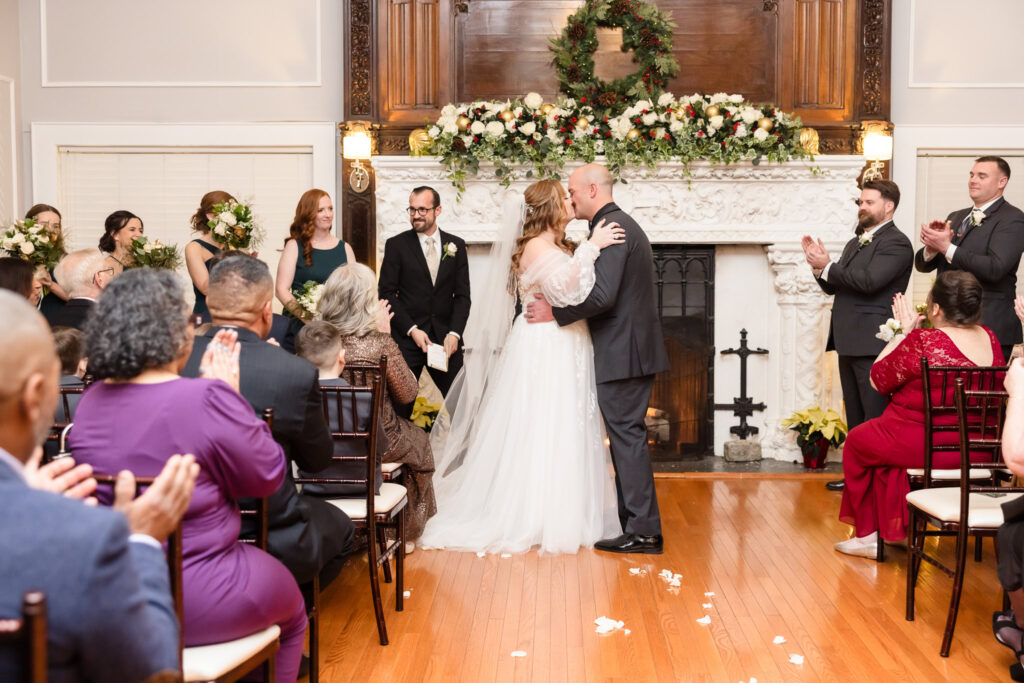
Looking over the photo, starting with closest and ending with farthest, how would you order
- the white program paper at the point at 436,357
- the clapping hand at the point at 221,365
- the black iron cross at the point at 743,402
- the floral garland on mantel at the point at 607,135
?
the clapping hand at the point at 221,365, the white program paper at the point at 436,357, the floral garland on mantel at the point at 607,135, the black iron cross at the point at 743,402

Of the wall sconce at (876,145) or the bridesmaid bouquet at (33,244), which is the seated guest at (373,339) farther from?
the wall sconce at (876,145)

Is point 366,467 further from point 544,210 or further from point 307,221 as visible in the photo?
point 307,221

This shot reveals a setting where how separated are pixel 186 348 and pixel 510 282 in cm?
301

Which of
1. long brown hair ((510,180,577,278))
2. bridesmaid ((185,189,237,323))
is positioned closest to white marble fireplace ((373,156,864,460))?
bridesmaid ((185,189,237,323))

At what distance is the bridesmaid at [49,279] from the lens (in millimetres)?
5082

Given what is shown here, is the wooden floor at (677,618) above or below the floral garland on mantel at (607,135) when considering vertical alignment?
below

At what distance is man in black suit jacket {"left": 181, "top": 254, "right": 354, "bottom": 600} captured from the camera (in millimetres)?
2834

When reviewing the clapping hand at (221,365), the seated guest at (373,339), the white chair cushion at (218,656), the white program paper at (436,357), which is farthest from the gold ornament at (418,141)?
the white chair cushion at (218,656)

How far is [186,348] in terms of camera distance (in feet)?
7.40

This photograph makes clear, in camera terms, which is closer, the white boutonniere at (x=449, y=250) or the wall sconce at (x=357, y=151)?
the white boutonniere at (x=449, y=250)

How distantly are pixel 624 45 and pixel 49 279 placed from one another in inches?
165

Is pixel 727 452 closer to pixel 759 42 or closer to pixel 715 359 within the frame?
pixel 715 359

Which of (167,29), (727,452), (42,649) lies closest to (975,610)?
(727,452)

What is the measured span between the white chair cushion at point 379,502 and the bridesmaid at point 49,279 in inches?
77.8
